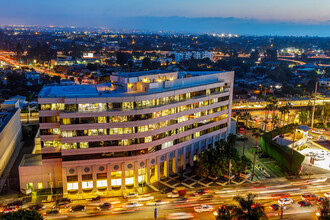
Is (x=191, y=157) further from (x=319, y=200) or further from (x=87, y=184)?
(x=319, y=200)

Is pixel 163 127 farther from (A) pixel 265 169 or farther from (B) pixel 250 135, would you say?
(B) pixel 250 135

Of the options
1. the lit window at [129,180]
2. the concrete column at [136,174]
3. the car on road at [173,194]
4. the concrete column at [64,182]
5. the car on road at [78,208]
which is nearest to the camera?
the car on road at [78,208]

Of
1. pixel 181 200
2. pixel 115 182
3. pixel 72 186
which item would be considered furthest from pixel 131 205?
pixel 72 186

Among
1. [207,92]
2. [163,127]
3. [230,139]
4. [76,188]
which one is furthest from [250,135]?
[76,188]

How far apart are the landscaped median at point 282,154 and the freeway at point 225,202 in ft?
15.4

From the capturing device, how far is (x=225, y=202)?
56094 millimetres

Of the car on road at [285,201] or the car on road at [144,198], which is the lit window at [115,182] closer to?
the car on road at [144,198]

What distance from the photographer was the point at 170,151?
222ft

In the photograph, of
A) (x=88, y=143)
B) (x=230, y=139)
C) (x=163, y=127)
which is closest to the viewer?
(x=88, y=143)

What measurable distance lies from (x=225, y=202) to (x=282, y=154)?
2716 centimetres

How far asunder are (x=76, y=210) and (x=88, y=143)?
13.2m

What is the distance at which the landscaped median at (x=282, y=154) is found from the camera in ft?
230

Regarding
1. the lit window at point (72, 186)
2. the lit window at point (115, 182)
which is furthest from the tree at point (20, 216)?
the lit window at point (115, 182)

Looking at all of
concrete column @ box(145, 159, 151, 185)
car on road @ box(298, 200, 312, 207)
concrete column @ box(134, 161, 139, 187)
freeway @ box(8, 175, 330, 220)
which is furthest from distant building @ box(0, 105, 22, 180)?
car on road @ box(298, 200, 312, 207)
